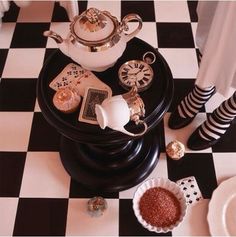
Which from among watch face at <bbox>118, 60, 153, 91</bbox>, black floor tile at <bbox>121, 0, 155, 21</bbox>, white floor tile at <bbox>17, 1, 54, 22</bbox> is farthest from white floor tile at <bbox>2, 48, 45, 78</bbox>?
watch face at <bbox>118, 60, 153, 91</bbox>

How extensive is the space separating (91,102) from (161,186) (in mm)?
453

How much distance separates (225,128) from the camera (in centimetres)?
139

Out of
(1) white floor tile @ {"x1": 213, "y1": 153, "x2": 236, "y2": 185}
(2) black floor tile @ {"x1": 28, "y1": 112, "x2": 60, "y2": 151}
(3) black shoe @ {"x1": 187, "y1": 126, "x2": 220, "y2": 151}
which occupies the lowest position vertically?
(1) white floor tile @ {"x1": 213, "y1": 153, "x2": 236, "y2": 185}

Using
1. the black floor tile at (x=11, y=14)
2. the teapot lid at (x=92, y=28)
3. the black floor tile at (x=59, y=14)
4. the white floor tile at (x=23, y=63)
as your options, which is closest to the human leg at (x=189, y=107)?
the teapot lid at (x=92, y=28)

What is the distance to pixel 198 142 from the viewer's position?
141 centimetres

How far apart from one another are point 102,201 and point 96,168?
139 millimetres

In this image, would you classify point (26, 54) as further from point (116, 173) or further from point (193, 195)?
point (193, 195)

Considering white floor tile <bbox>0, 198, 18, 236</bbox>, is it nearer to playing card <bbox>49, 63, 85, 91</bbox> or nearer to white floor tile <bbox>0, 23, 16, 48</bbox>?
playing card <bbox>49, 63, 85, 91</bbox>

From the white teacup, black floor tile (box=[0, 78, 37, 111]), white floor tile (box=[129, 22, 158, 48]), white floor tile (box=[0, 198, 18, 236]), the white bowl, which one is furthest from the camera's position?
white floor tile (box=[129, 22, 158, 48])

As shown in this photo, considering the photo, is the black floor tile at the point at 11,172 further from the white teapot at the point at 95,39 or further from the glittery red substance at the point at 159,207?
the white teapot at the point at 95,39

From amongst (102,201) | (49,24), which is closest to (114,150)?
(102,201)

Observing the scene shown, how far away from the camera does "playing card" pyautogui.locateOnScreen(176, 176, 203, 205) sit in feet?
4.30

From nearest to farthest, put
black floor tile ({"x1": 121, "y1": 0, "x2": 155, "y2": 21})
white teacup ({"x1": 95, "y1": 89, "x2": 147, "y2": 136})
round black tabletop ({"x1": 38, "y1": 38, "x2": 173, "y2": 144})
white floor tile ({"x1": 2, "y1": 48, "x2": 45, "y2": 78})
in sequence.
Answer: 1. white teacup ({"x1": 95, "y1": 89, "x2": 147, "y2": 136})
2. round black tabletop ({"x1": 38, "y1": 38, "x2": 173, "y2": 144})
3. white floor tile ({"x1": 2, "y1": 48, "x2": 45, "y2": 78})
4. black floor tile ({"x1": 121, "y1": 0, "x2": 155, "y2": 21})

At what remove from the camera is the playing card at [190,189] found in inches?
51.6
